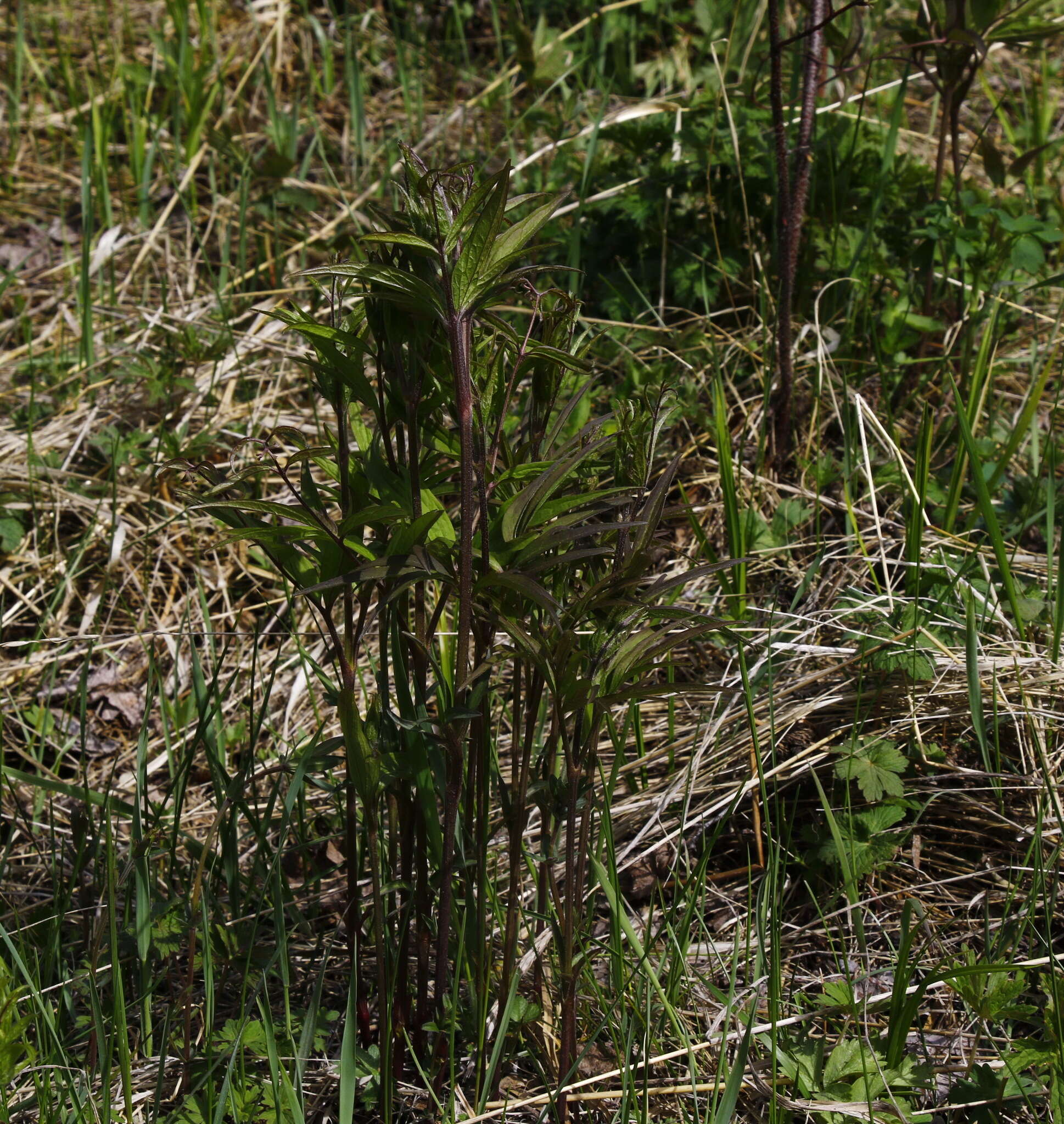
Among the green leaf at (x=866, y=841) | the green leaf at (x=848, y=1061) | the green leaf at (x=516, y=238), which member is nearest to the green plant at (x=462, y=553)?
the green leaf at (x=516, y=238)

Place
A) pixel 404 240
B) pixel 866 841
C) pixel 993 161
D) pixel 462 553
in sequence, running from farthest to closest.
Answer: pixel 993 161 < pixel 866 841 < pixel 462 553 < pixel 404 240

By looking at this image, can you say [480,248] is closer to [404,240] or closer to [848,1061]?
[404,240]

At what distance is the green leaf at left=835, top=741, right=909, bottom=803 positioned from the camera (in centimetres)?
167

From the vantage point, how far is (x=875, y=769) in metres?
1.69

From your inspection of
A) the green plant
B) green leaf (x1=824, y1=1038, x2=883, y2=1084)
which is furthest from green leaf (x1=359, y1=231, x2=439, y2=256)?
green leaf (x1=824, y1=1038, x2=883, y2=1084)

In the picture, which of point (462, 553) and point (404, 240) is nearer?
point (404, 240)

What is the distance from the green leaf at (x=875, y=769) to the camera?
1665mm

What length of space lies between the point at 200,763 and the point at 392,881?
0.99 metres

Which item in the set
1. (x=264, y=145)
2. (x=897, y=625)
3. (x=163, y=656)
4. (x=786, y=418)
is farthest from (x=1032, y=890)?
(x=264, y=145)

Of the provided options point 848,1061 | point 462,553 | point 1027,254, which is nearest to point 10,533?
point 462,553

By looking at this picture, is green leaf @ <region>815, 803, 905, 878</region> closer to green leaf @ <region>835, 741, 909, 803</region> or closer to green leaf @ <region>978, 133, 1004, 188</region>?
green leaf @ <region>835, 741, 909, 803</region>

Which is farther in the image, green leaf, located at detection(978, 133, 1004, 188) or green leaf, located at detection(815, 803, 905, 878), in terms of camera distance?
green leaf, located at detection(978, 133, 1004, 188)

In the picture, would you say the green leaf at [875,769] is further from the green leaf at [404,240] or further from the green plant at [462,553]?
the green leaf at [404,240]

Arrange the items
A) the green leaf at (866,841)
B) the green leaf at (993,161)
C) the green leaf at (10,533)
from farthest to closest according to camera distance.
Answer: the green leaf at (993,161) < the green leaf at (10,533) < the green leaf at (866,841)
